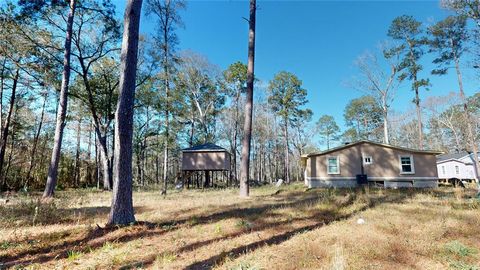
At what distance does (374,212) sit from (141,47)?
1549 cm

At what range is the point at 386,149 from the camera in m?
16.0

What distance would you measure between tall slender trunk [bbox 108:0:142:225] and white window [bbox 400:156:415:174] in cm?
1676

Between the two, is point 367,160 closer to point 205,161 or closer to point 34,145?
point 205,161

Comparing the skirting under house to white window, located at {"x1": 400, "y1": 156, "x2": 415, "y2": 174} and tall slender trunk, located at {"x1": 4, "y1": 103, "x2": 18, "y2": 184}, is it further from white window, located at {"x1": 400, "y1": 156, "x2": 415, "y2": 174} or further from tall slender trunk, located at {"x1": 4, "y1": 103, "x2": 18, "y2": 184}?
tall slender trunk, located at {"x1": 4, "y1": 103, "x2": 18, "y2": 184}

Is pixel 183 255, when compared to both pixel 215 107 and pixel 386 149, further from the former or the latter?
pixel 215 107

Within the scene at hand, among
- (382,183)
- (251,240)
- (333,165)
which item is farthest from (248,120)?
(382,183)

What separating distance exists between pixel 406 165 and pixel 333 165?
14.9ft

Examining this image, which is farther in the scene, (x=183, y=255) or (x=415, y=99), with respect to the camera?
(x=415, y=99)

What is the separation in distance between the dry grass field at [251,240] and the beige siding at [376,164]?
32.7ft

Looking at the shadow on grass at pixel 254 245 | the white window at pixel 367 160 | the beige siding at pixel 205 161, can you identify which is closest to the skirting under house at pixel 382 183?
the white window at pixel 367 160

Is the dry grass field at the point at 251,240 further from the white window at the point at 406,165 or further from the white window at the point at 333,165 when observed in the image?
the white window at the point at 406,165

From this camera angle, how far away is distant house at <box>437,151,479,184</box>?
85.9 feet

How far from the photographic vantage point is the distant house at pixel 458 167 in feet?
85.9

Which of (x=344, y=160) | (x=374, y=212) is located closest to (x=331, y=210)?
(x=374, y=212)
